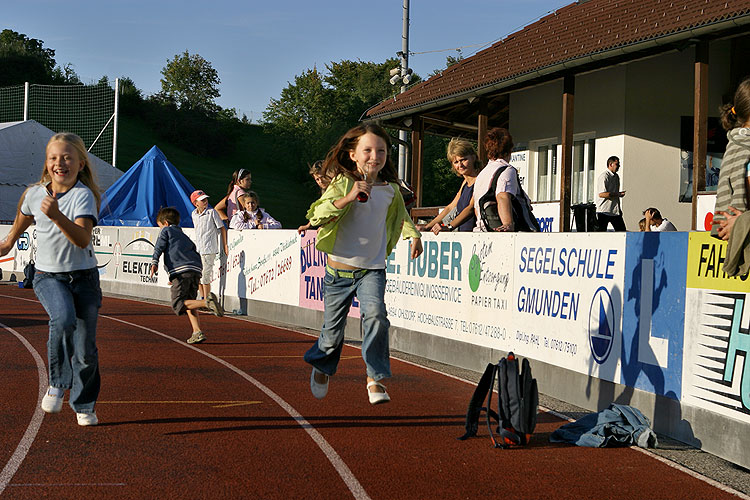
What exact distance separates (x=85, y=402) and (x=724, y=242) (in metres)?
4.76

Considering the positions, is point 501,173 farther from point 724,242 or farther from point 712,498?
point 712,498

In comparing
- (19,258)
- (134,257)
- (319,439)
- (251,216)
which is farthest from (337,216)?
(19,258)

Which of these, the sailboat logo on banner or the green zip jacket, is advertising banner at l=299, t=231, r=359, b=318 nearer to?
the sailboat logo on banner

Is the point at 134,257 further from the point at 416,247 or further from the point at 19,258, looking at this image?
the point at 416,247

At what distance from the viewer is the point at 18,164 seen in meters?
39.1

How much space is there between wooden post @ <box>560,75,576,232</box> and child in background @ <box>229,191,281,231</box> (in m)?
5.83

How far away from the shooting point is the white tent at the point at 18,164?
38.3 meters

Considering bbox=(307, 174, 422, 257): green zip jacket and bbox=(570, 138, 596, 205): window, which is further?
bbox=(570, 138, 596, 205): window

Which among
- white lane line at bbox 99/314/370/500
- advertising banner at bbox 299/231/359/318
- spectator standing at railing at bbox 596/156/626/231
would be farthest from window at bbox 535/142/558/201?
white lane line at bbox 99/314/370/500

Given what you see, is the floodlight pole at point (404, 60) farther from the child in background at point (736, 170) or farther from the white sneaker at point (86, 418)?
the child in background at point (736, 170)

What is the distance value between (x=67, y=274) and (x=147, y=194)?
23.5m

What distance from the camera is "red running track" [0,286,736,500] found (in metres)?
5.49

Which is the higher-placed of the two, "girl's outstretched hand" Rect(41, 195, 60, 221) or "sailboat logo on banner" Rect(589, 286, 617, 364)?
"girl's outstretched hand" Rect(41, 195, 60, 221)

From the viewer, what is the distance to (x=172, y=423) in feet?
23.9
